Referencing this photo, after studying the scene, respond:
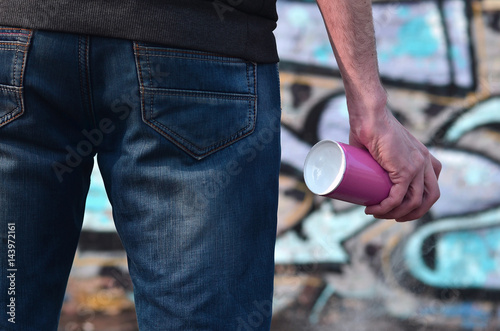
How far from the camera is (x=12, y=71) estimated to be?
882mm

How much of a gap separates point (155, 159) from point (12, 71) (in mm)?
295

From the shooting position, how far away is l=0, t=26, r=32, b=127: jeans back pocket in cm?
88

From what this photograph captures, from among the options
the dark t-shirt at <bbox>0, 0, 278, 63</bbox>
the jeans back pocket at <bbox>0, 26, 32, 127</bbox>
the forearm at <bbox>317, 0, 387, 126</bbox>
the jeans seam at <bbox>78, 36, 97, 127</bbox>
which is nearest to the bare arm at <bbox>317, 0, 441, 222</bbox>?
the forearm at <bbox>317, 0, 387, 126</bbox>

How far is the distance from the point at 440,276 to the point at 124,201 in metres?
2.58

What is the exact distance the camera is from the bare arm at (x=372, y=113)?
1004 millimetres

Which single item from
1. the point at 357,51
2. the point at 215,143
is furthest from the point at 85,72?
the point at 357,51

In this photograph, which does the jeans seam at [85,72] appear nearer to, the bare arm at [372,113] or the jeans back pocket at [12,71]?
the jeans back pocket at [12,71]

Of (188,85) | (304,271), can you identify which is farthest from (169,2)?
(304,271)

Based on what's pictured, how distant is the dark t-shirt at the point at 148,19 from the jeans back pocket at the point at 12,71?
22mm

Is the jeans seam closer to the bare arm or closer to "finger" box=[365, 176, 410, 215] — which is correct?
the bare arm

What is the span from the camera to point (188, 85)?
2.92ft

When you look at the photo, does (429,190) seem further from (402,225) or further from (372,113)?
(402,225)

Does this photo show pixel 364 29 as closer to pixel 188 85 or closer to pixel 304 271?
pixel 188 85

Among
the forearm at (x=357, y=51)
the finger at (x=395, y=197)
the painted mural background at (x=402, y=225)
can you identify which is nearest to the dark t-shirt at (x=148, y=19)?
the forearm at (x=357, y=51)
